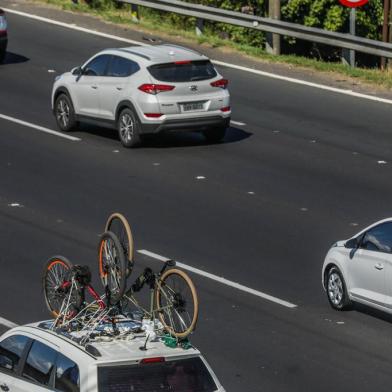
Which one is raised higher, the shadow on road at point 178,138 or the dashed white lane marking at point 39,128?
the dashed white lane marking at point 39,128

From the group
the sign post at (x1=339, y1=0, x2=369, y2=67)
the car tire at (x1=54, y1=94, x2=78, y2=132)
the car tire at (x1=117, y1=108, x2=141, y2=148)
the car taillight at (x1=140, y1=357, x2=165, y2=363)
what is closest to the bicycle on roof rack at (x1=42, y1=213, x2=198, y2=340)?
the car taillight at (x1=140, y1=357, x2=165, y2=363)

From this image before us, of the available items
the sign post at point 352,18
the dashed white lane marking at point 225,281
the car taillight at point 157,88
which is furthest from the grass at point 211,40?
the dashed white lane marking at point 225,281

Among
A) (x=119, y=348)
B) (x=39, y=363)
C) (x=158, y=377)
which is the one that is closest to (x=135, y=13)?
(x=39, y=363)

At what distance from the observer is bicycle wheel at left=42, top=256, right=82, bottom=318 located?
12.5 m

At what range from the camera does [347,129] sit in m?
26.2

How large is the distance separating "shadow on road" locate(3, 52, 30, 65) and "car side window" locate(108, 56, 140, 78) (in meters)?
6.31

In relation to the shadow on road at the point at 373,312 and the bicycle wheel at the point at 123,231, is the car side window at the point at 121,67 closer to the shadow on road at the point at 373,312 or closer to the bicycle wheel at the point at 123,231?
the shadow on road at the point at 373,312

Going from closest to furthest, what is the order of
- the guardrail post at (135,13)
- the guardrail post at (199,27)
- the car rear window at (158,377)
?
1. the car rear window at (158,377)
2. the guardrail post at (199,27)
3. the guardrail post at (135,13)

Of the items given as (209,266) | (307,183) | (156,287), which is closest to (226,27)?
(307,183)

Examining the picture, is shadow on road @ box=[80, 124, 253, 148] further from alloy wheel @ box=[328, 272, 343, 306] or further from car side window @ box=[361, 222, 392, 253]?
car side window @ box=[361, 222, 392, 253]

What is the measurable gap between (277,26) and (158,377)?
22.5m

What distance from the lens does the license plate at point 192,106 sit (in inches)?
976

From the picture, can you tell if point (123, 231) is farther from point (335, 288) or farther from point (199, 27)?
point (199, 27)

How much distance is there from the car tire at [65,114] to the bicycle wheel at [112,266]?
1346cm
